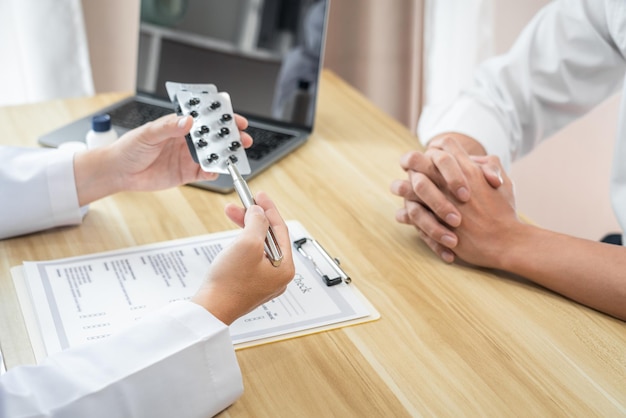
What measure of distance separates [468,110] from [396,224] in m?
0.31

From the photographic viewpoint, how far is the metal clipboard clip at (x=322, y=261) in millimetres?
908

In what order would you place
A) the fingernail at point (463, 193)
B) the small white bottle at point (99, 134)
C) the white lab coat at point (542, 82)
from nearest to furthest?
the fingernail at point (463, 193) → the small white bottle at point (99, 134) → the white lab coat at point (542, 82)

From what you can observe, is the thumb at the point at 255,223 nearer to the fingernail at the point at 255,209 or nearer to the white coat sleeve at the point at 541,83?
the fingernail at the point at 255,209

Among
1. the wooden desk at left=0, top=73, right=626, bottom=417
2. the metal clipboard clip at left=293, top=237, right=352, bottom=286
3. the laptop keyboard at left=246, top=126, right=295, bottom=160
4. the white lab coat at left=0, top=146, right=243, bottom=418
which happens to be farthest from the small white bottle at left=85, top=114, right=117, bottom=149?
the white lab coat at left=0, top=146, right=243, bottom=418

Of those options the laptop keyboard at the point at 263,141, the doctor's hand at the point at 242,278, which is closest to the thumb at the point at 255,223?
the doctor's hand at the point at 242,278

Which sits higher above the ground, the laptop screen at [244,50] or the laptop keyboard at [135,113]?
the laptop screen at [244,50]

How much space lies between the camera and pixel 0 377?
2.23 ft

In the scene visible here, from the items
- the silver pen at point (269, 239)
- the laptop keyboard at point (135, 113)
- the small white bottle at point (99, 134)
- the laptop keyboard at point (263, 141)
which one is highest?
the silver pen at point (269, 239)

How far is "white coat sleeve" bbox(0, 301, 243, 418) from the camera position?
2.20 feet

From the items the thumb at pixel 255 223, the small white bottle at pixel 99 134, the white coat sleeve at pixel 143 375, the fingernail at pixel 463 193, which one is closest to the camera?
the white coat sleeve at pixel 143 375

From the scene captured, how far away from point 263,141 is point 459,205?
0.42m

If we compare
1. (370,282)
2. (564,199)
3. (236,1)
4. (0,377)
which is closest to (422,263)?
(370,282)

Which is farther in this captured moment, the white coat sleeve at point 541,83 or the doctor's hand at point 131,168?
the white coat sleeve at point 541,83

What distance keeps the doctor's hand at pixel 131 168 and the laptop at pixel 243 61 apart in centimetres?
23
